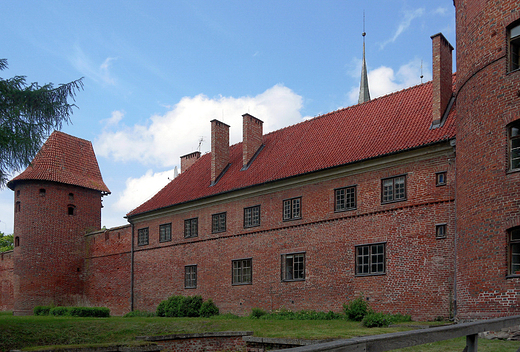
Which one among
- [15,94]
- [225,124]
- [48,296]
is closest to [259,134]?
[225,124]

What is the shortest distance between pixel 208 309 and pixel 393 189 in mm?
11806

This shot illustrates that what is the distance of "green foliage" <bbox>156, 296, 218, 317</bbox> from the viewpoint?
2677cm

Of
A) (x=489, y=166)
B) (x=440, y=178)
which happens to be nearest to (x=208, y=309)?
(x=440, y=178)

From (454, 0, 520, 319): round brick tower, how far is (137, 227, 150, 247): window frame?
20.8 metres

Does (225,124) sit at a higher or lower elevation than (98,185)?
higher

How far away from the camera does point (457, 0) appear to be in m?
17.5

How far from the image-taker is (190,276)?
29047 millimetres

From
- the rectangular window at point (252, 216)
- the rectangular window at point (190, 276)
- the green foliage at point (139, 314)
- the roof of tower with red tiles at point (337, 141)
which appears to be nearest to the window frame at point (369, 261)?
the roof of tower with red tiles at point (337, 141)

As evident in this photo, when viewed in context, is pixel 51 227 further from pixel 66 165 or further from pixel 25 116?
pixel 25 116

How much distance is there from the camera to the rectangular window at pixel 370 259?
20.2 m

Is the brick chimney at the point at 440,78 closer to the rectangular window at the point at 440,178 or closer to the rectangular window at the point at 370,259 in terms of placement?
the rectangular window at the point at 440,178

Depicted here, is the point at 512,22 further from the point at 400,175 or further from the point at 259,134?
the point at 259,134

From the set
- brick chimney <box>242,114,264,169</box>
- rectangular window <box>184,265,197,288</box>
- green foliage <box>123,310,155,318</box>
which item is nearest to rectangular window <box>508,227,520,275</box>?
brick chimney <box>242,114,264,169</box>

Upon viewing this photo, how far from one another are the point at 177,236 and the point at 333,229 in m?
11.5
